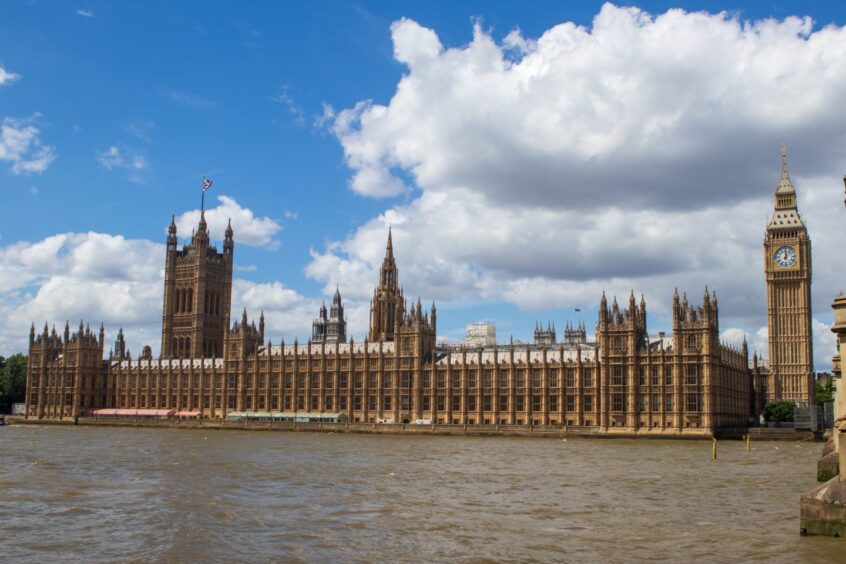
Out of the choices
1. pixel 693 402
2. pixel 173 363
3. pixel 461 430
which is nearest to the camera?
pixel 693 402

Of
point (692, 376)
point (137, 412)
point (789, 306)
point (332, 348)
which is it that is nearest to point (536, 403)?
point (692, 376)

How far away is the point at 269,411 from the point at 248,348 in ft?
44.8

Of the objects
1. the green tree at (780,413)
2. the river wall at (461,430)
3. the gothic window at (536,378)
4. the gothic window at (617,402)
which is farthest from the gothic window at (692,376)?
the green tree at (780,413)

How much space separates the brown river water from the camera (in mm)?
27609

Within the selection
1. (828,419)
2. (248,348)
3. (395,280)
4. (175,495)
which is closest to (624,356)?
(828,419)

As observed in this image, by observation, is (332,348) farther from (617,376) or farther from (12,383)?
(12,383)

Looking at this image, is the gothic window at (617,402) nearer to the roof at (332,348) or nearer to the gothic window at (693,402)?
the gothic window at (693,402)

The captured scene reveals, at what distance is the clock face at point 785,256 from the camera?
151625 mm

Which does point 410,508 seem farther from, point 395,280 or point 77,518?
point 395,280

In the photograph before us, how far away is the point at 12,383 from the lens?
190875 mm

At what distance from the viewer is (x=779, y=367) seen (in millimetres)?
149000

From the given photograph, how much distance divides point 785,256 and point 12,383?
6014 inches

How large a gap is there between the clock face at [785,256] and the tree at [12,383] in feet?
492

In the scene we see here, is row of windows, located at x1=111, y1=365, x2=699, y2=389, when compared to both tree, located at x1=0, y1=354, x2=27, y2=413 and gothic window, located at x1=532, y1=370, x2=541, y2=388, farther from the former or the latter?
tree, located at x1=0, y1=354, x2=27, y2=413
